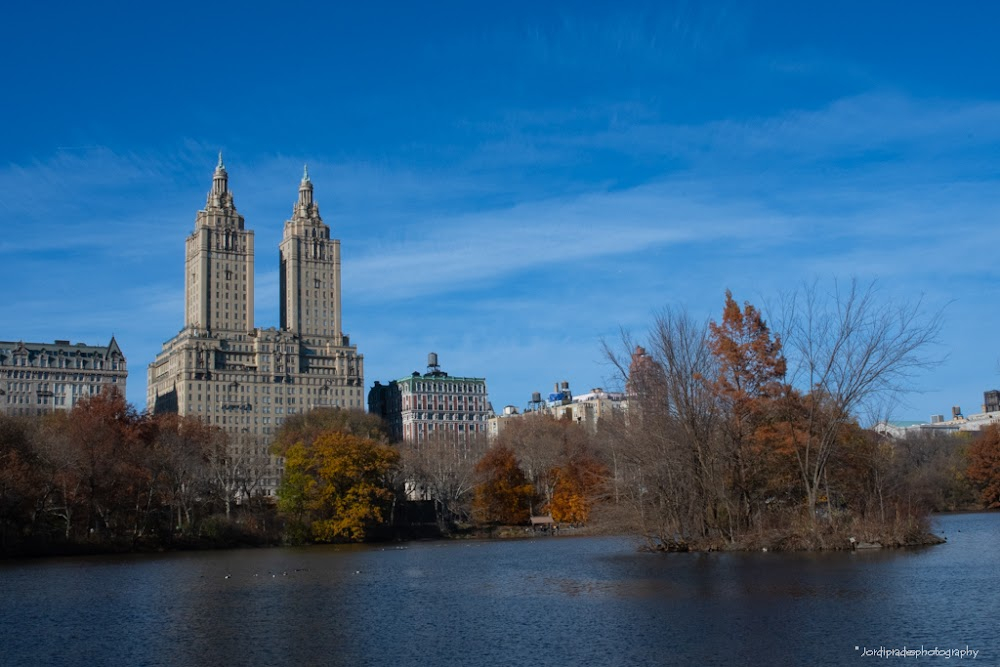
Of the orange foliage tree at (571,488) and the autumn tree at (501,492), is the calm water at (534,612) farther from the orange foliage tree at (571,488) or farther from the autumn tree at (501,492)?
the autumn tree at (501,492)

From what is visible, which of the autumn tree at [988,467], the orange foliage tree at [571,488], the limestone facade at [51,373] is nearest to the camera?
the orange foliage tree at [571,488]

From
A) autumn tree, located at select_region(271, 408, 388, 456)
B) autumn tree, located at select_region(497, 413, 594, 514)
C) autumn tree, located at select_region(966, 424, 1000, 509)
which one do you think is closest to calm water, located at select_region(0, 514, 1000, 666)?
autumn tree, located at select_region(497, 413, 594, 514)

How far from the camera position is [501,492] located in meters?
104

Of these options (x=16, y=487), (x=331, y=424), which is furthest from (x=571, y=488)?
(x=16, y=487)

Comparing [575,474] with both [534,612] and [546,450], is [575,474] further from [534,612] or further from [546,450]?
[534,612]

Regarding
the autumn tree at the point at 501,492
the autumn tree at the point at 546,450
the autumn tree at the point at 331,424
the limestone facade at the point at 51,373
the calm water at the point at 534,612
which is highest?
the limestone facade at the point at 51,373

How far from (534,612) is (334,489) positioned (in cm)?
5911

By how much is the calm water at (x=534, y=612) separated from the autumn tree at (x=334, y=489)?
116ft

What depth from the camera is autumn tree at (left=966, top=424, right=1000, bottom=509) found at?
108 m

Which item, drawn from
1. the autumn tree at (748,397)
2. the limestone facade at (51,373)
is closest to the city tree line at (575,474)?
the autumn tree at (748,397)

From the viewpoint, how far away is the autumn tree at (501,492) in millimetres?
103875

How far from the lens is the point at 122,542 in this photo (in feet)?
259

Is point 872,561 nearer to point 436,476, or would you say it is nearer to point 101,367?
point 436,476

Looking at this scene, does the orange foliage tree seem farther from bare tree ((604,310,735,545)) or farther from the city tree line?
bare tree ((604,310,735,545))
